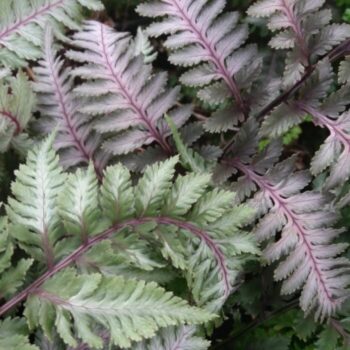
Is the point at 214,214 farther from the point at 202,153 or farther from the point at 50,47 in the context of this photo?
the point at 50,47

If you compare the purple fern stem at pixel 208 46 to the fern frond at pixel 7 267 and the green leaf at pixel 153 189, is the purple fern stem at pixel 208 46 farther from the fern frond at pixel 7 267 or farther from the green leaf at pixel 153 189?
the fern frond at pixel 7 267

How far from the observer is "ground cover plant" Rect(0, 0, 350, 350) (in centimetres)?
110

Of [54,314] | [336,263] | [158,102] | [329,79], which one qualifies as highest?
[329,79]

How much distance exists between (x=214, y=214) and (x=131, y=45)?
52 cm

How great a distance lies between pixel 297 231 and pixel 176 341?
0.32m

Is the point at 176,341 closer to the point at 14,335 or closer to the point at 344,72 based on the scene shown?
the point at 14,335

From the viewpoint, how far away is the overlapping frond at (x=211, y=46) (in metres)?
1.31

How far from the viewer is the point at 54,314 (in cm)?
108

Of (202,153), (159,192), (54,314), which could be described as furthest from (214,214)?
(54,314)

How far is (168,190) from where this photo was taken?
44.8 inches

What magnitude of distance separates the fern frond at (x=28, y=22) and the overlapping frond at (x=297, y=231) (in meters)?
0.49

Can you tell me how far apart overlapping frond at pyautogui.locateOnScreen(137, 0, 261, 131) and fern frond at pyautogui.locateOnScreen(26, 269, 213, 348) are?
42 centimetres

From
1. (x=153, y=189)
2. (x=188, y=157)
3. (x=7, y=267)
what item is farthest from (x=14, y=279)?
(x=188, y=157)

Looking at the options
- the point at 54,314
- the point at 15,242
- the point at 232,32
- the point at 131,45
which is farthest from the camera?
the point at 131,45
